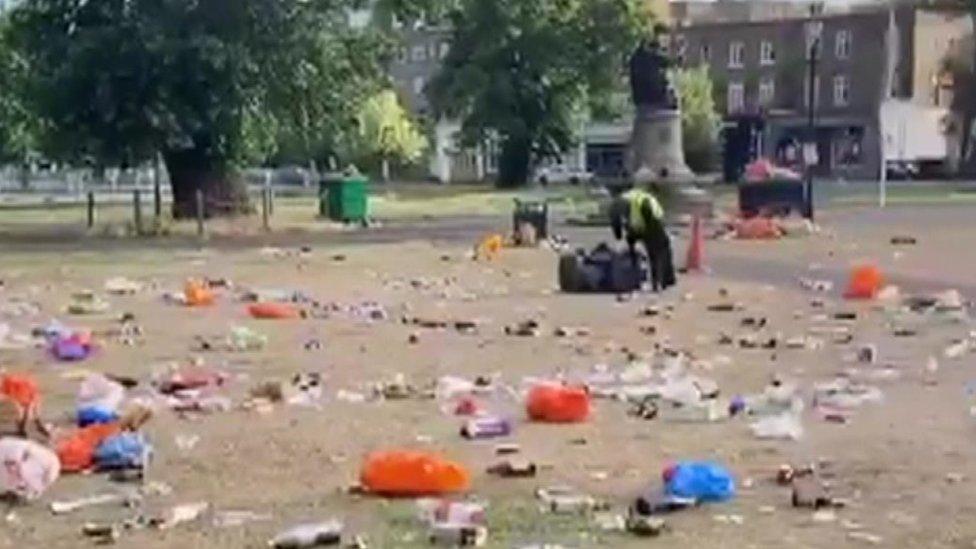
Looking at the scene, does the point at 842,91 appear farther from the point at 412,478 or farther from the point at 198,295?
the point at 412,478

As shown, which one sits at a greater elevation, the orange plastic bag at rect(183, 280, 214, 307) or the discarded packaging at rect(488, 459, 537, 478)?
the discarded packaging at rect(488, 459, 537, 478)

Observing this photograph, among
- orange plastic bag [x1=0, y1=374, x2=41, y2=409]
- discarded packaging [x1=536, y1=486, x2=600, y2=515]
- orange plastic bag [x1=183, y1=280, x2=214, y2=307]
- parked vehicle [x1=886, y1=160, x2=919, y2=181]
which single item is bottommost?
parked vehicle [x1=886, y1=160, x2=919, y2=181]

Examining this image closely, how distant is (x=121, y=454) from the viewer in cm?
1196

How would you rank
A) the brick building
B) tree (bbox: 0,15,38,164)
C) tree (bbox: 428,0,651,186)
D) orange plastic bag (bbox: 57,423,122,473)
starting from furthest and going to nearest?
the brick building, tree (bbox: 428,0,651,186), tree (bbox: 0,15,38,164), orange plastic bag (bbox: 57,423,122,473)

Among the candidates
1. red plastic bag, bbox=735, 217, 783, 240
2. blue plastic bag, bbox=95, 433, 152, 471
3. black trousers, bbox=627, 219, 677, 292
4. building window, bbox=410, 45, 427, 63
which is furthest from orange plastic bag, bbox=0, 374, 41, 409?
building window, bbox=410, 45, 427, 63

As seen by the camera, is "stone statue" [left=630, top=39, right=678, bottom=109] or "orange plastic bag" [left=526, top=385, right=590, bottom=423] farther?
"stone statue" [left=630, top=39, right=678, bottom=109]

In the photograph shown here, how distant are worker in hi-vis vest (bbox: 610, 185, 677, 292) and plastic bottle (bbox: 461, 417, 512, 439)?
12.5m

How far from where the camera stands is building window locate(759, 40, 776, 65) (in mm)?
132250

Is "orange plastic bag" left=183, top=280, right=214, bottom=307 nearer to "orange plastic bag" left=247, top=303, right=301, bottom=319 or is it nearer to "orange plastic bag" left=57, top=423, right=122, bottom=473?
"orange plastic bag" left=247, top=303, right=301, bottom=319

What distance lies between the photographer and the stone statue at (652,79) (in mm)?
50125

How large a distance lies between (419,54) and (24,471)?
6175 inches

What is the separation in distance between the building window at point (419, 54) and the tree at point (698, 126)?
163ft

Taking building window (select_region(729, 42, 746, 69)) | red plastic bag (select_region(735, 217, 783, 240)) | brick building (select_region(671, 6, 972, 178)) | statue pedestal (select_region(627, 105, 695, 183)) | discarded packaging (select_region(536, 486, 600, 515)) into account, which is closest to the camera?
discarded packaging (select_region(536, 486, 600, 515))

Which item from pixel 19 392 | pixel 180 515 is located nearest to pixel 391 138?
pixel 19 392
